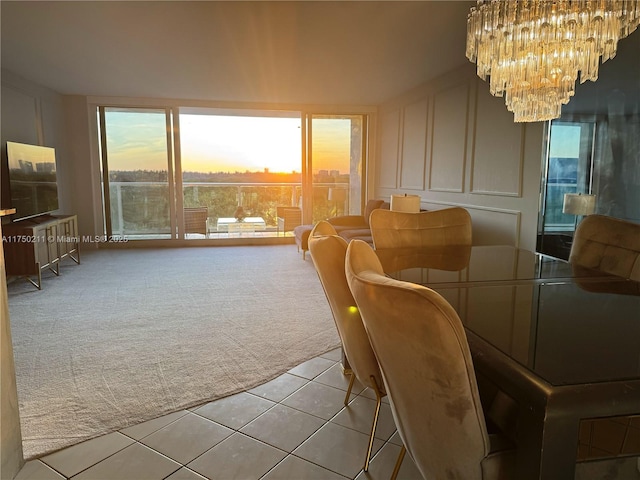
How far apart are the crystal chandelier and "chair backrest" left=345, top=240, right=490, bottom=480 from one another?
1.57 m

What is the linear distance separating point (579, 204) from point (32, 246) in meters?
5.22

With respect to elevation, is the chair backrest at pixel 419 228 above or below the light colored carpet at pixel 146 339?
above

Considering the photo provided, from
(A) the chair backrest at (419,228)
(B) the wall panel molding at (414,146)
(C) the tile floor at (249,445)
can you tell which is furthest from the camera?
(B) the wall panel molding at (414,146)

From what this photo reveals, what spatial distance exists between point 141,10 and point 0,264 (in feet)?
8.45

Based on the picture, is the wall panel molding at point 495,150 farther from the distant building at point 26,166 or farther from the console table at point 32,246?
the distant building at point 26,166

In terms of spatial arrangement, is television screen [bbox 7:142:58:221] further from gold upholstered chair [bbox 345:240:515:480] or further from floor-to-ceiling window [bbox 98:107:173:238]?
gold upholstered chair [bbox 345:240:515:480]

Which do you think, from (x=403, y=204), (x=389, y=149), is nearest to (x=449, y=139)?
(x=389, y=149)

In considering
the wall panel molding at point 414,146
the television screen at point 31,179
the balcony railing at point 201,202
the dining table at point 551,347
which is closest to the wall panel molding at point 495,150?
the wall panel molding at point 414,146

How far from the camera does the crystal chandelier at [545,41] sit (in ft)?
6.21

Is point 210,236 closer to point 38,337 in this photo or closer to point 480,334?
point 38,337

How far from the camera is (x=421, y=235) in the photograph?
279 centimetres

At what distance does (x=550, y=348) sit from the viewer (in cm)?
110

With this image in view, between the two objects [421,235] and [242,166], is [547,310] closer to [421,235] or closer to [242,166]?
[421,235]

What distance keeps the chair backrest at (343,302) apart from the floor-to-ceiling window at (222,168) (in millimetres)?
6015
